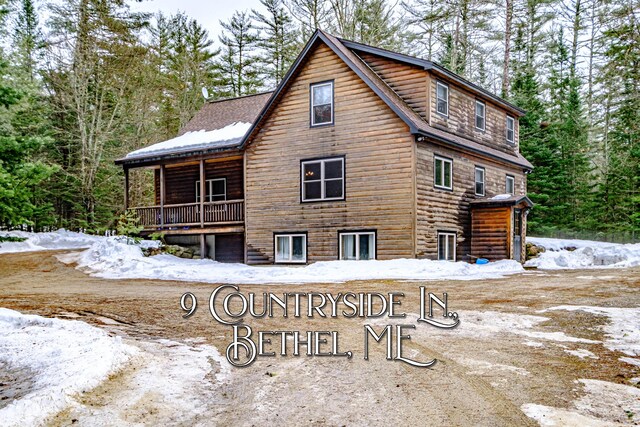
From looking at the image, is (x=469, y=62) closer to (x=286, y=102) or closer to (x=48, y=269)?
(x=286, y=102)

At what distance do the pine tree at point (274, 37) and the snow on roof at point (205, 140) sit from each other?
16495 millimetres

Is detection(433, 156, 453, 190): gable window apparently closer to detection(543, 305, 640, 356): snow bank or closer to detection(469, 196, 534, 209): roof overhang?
detection(469, 196, 534, 209): roof overhang

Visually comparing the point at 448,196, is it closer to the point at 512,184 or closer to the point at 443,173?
the point at 443,173

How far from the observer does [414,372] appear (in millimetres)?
4945

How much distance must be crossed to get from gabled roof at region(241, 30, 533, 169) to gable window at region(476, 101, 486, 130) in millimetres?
1218

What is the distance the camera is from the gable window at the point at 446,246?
18.5 metres

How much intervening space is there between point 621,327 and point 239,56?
125 ft

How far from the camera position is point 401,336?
6.32 meters

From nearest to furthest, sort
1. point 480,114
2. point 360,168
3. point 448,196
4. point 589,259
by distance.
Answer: point 360,168, point 448,196, point 589,259, point 480,114

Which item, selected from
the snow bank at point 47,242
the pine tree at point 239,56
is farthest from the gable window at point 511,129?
the snow bank at point 47,242

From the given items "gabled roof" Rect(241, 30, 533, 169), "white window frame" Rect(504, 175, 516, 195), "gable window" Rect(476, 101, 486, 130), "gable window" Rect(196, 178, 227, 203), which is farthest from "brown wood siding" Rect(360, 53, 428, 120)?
"gable window" Rect(196, 178, 227, 203)

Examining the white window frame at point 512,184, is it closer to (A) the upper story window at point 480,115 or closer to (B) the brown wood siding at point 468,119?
(B) the brown wood siding at point 468,119

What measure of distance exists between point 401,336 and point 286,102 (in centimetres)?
1455

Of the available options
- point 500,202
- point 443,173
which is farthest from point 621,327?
point 500,202
